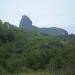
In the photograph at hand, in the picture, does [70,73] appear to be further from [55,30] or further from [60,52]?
[55,30]

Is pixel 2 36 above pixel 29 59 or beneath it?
above

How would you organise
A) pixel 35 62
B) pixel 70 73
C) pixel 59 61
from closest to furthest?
pixel 70 73 → pixel 59 61 → pixel 35 62

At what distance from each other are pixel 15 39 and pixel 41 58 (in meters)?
22.4

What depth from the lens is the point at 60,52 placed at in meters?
30.9

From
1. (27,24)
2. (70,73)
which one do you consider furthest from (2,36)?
(27,24)

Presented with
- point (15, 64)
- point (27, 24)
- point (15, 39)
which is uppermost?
point (27, 24)

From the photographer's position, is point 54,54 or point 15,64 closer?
point 15,64

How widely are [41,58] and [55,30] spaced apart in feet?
245

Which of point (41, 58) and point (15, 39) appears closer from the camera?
point (41, 58)

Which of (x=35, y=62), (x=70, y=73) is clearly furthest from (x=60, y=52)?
(x=70, y=73)

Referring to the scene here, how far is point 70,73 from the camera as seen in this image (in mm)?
15102

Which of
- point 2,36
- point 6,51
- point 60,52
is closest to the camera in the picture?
point 60,52

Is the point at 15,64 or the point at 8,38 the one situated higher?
the point at 8,38

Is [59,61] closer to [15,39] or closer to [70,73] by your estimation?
[70,73]
